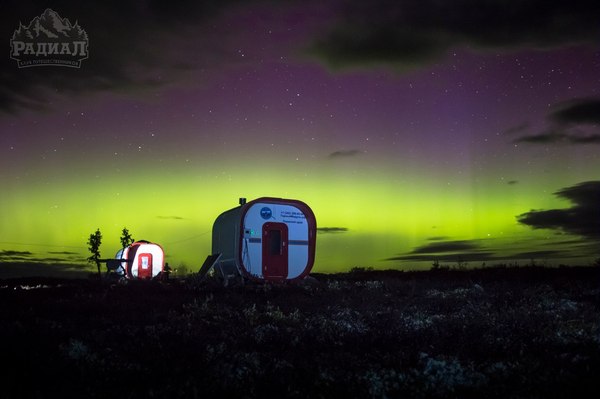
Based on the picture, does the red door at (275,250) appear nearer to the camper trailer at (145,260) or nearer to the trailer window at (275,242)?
the trailer window at (275,242)

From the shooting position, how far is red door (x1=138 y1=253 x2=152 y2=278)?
38.2 metres

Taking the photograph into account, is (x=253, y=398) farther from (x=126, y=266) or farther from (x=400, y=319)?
(x=126, y=266)

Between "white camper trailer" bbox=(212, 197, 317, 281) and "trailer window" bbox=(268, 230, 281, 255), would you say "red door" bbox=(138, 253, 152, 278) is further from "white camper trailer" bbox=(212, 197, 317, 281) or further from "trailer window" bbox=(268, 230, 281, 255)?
"trailer window" bbox=(268, 230, 281, 255)

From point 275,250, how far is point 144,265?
16860mm

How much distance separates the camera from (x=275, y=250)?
2469 cm

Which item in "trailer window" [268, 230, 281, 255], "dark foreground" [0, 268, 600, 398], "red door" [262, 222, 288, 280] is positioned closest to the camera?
"dark foreground" [0, 268, 600, 398]

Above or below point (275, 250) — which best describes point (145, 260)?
below

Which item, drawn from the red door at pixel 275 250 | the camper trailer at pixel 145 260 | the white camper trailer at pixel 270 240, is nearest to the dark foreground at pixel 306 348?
the white camper trailer at pixel 270 240

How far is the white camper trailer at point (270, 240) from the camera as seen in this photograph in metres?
24.0

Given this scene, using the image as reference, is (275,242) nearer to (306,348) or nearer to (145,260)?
(306,348)

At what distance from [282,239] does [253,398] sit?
60.3ft

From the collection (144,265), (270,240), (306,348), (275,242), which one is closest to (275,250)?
(275,242)

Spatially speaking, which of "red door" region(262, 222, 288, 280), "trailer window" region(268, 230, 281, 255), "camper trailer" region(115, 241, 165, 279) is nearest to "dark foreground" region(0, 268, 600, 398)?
"red door" region(262, 222, 288, 280)

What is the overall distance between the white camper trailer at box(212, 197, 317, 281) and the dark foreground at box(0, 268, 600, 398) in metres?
7.95
